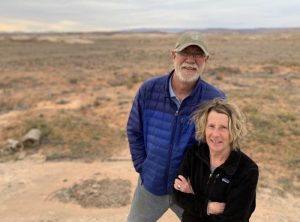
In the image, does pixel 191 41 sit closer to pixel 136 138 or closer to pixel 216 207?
pixel 136 138

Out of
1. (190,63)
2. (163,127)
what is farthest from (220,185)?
(190,63)

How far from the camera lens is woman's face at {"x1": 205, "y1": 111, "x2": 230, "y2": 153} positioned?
7.41ft

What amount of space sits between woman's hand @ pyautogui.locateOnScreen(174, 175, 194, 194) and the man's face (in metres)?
0.60

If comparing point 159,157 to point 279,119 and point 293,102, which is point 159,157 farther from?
point 293,102

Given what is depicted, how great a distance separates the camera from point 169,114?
2.65m

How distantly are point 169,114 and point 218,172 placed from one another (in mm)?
548

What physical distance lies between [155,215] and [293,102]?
1008cm

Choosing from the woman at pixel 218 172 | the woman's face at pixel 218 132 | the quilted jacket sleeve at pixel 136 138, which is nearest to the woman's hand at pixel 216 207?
the woman at pixel 218 172

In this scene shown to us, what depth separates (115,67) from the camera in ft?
77.7

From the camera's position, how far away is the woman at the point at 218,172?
7.25 feet

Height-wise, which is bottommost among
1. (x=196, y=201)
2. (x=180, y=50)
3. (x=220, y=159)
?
(x=196, y=201)

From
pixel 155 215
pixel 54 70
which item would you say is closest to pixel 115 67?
pixel 54 70

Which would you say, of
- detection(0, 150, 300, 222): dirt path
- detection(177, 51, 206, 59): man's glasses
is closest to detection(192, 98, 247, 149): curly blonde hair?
detection(177, 51, 206, 59): man's glasses

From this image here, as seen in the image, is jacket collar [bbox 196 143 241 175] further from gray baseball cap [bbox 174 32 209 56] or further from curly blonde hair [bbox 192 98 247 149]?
gray baseball cap [bbox 174 32 209 56]
